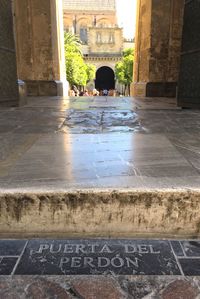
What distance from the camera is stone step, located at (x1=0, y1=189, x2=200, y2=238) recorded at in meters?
1.29

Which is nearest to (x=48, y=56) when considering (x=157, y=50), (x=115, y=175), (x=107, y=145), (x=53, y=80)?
(x=53, y=80)

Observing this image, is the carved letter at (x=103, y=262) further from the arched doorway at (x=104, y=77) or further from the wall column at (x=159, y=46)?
the arched doorway at (x=104, y=77)

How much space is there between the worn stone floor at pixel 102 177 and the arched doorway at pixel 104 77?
47439 millimetres

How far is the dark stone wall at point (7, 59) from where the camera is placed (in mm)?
4324

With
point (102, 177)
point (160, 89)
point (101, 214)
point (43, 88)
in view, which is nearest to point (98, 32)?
Result: point (43, 88)

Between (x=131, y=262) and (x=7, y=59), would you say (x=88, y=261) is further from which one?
(x=7, y=59)

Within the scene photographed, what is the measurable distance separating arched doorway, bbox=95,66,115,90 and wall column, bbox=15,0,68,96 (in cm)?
4086

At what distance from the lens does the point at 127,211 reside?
131cm

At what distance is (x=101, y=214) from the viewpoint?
1315 millimetres

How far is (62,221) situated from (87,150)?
0.73 meters

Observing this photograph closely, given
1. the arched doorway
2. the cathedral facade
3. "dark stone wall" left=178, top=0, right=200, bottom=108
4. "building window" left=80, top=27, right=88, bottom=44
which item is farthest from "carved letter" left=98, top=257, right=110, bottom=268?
"building window" left=80, top=27, right=88, bottom=44

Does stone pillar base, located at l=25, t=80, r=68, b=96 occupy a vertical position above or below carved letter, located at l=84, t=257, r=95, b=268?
above

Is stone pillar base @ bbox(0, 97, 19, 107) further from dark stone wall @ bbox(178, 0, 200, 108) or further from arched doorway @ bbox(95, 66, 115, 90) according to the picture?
arched doorway @ bbox(95, 66, 115, 90)

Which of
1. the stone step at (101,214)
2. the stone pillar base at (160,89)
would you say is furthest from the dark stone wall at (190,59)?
the stone pillar base at (160,89)
